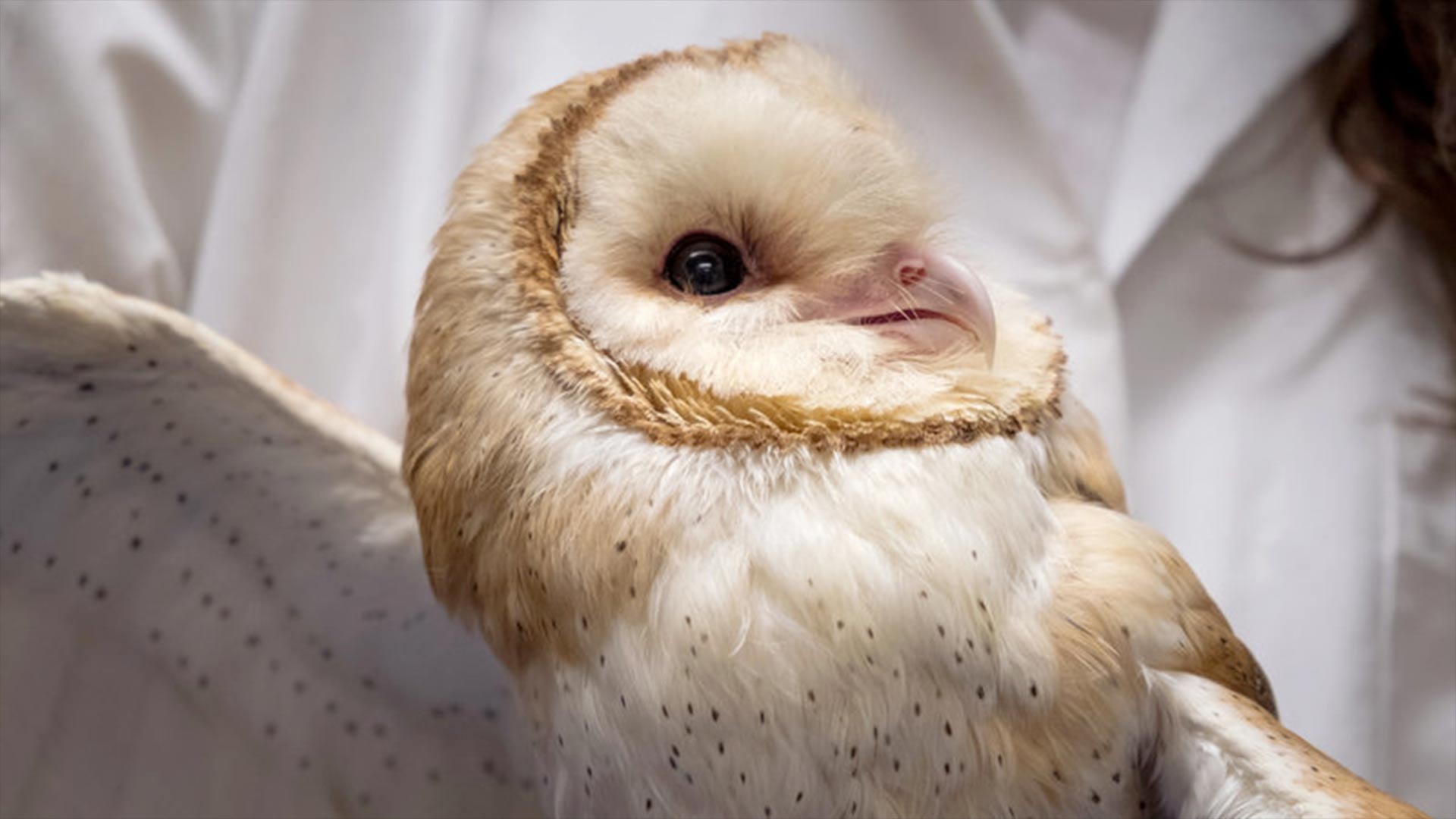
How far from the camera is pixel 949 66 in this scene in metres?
1.01

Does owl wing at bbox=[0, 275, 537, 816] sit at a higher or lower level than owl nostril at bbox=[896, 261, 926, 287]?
lower

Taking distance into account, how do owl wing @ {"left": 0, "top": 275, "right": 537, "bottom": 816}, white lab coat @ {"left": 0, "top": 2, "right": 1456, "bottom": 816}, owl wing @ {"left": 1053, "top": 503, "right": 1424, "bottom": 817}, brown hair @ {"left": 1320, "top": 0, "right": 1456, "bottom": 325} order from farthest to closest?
brown hair @ {"left": 1320, "top": 0, "right": 1456, "bottom": 325}
white lab coat @ {"left": 0, "top": 2, "right": 1456, "bottom": 816}
owl wing @ {"left": 0, "top": 275, "right": 537, "bottom": 816}
owl wing @ {"left": 1053, "top": 503, "right": 1424, "bottom": 817}

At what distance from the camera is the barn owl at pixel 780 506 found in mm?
548

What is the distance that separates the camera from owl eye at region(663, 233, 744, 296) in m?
0.61

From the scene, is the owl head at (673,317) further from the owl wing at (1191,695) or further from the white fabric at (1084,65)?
the white fabric at (1084,65)

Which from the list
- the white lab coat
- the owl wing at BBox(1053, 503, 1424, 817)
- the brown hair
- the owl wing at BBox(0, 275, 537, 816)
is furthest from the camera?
the brown hair

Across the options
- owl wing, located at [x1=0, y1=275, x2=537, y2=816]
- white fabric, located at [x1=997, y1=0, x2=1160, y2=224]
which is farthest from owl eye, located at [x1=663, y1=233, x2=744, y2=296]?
white fabric, located at [x1=997, y1=0, x2=1160, y2=224]

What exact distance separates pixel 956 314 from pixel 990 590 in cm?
13

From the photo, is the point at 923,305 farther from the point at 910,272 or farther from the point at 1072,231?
the point at 1072,231

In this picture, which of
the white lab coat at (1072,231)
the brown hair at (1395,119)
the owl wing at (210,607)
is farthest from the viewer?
the brown hair at (1395,119)

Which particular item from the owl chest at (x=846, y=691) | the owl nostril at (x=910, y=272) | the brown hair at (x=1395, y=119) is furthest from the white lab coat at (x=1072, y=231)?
the owl chest at (x=846, y=691)

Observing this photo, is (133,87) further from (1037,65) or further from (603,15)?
(1037,65)

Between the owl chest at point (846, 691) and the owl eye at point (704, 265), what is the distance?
0.40ft

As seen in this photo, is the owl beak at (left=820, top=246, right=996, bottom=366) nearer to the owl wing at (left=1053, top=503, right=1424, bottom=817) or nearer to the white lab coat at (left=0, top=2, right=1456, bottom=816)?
the owl wing at (left=1053, top=503, right=1424, bottom=817)
